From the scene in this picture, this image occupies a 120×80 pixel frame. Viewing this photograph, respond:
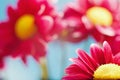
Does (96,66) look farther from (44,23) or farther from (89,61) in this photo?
(44,23)

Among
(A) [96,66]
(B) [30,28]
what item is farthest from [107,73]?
(B) [30,28]

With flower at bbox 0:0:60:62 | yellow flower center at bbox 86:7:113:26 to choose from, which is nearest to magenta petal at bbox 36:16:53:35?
flower at bbox 0:0:60:62

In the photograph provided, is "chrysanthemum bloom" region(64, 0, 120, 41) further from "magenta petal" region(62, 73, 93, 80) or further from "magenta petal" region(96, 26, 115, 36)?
"magenta petal" region(62, 73, 93, 80)

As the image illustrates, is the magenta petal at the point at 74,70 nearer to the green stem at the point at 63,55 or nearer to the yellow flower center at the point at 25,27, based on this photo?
the green stem at the point at 63,55

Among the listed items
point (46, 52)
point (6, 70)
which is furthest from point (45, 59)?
point (6, 70)

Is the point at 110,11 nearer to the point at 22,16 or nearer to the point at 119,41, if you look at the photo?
the point at 119,41

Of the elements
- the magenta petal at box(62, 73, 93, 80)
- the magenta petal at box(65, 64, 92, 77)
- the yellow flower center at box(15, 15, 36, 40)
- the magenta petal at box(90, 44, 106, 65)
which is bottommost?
the magenta petal at box(62, 73, 93, 80)

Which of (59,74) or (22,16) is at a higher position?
(22,16)
